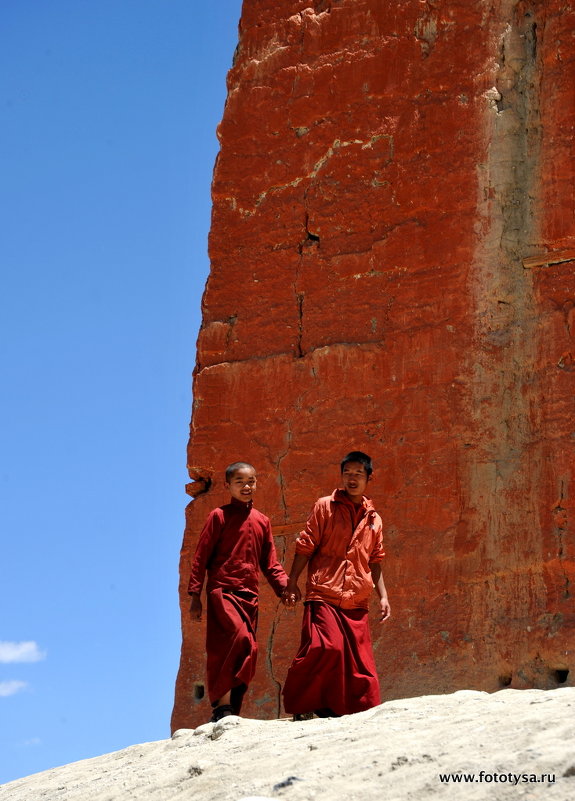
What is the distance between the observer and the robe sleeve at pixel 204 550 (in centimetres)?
666

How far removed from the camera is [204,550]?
672cm

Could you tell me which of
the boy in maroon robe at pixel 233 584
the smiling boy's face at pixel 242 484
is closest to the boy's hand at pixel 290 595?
the boy in maroon robe at pixel 233 584

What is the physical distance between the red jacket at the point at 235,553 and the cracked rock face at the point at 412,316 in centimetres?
83

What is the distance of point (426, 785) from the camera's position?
13.4 feet

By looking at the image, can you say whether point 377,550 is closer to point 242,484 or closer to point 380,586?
point 380,586

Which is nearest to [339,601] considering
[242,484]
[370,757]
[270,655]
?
[242,484]

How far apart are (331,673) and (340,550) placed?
612mm

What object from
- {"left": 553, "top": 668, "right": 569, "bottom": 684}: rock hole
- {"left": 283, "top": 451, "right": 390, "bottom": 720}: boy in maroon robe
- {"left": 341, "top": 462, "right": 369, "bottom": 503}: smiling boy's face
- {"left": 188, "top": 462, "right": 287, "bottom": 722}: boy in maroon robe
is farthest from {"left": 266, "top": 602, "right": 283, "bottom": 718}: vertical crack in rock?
{"left": 553, "top": 668, "right": 569, "bottom": 684}: rock hole

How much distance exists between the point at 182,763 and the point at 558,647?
7.30ft

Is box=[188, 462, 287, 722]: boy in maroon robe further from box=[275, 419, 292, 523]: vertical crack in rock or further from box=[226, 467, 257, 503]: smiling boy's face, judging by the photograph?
box=[275, 419, 292, 523]: vertical crack in rock

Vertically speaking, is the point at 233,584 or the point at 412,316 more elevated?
the point at 412,316

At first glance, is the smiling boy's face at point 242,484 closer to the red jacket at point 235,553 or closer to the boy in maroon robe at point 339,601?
the red jacket at point 235,553

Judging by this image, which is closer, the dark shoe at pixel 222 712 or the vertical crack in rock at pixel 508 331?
the dark shoe at pixel 222 712

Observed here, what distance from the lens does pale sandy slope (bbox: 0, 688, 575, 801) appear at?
13.1ft
